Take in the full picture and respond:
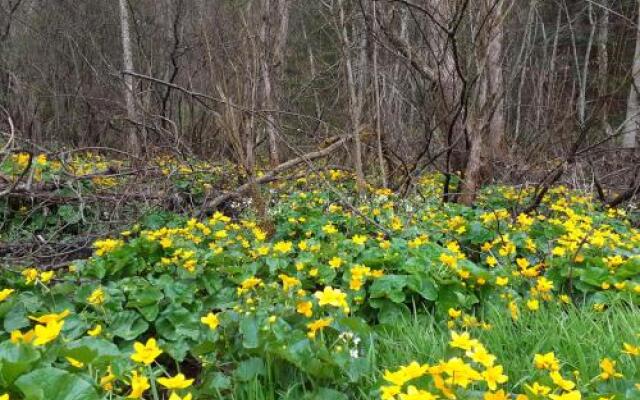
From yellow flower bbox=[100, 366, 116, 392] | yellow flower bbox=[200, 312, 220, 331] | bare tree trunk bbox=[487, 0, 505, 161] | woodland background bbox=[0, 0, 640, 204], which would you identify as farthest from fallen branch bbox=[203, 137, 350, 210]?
yellow flower bbox=[100, 366, 116, 392]

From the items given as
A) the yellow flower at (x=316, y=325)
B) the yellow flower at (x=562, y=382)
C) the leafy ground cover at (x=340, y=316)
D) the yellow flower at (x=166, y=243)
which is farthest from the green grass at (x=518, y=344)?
the yellow flower at (x=166, y=243)

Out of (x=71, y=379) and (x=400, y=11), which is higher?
(x=400, y=11)

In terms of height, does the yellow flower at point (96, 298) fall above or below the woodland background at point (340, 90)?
below

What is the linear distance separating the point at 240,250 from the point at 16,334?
183 centimetres

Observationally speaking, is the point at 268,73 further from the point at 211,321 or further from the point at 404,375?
the point at 404,375

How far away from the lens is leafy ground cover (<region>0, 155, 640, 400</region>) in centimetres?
150

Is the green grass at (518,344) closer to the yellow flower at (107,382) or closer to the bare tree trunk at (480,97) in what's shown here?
the yellow flower at (107,382)

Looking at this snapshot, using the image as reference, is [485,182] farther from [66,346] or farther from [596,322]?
[66,346]

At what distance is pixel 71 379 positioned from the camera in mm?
1345

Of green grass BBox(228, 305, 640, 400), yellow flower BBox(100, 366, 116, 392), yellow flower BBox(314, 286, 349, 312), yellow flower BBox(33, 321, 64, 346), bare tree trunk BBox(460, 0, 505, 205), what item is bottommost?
green grass BBox(228, 305, 640, 400)

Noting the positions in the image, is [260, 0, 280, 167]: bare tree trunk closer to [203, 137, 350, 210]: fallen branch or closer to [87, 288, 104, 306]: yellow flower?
[203, 137, 350, 210]: fallen branch

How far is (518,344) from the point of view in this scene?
208 centimetres

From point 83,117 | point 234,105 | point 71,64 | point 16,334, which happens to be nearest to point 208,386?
point 16,334

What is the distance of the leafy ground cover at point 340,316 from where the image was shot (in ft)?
4.91
